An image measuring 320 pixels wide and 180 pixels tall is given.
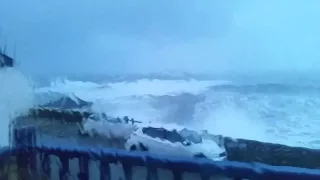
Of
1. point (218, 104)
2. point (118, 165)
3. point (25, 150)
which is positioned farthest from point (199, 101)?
point (25, 150)

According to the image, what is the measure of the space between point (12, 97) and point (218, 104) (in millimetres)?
655

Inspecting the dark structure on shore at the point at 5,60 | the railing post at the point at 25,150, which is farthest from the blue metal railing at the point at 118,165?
the dark structure on shore at the point at 5,60

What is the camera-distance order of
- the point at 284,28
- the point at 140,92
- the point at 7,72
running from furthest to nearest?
the point at 7,72
the point at 140,92
the point at 284,28

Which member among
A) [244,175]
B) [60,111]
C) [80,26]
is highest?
[80,26]

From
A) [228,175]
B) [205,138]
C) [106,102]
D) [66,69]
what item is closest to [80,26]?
[66,69]

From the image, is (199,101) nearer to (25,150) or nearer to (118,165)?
(118,165)

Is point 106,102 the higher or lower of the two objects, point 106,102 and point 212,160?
the higher

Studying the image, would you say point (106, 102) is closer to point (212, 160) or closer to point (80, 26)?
point (80, 26)

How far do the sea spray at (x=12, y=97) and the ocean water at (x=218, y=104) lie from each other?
0.07 metres

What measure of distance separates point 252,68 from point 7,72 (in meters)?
0.75

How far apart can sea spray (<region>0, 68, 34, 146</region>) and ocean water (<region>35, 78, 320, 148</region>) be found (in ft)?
0.23

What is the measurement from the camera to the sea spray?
4.08 feet

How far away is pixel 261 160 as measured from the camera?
1.02m

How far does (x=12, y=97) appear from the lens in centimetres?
127
